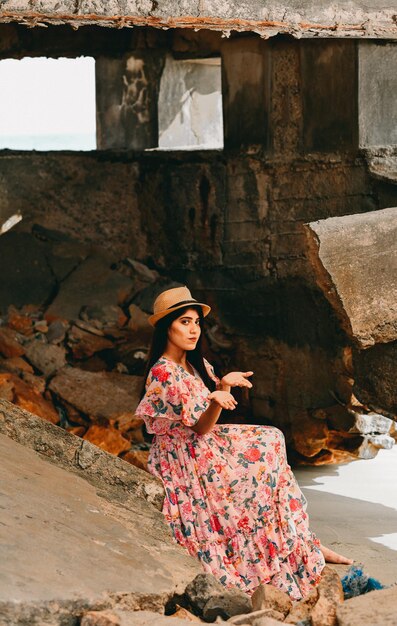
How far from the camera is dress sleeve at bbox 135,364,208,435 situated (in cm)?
471

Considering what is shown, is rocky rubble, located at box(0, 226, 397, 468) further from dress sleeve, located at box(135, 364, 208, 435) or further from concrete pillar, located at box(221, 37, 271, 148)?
dress sleeve, located at box(135, 364, 208, 435)

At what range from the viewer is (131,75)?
10.6m

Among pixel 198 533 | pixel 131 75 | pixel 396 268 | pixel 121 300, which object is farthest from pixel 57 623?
pixel 131 75

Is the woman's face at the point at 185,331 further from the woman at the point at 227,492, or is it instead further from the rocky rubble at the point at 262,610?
the rocky rubble at the point at 262,610

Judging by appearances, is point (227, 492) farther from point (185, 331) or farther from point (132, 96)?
point (132, 96)

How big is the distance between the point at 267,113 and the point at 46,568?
5.32 metres

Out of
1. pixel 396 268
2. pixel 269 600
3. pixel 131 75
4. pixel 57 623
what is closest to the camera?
pixel 57 623

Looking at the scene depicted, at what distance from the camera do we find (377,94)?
23.9ft

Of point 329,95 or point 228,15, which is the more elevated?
point 228,15

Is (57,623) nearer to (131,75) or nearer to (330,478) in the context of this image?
(330,478)

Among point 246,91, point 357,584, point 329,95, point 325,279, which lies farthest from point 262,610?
point 246,91

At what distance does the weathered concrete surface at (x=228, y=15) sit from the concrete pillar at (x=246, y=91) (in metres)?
1.03

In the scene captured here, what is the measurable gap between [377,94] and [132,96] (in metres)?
3.84

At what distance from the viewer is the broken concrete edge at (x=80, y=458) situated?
4441mm
